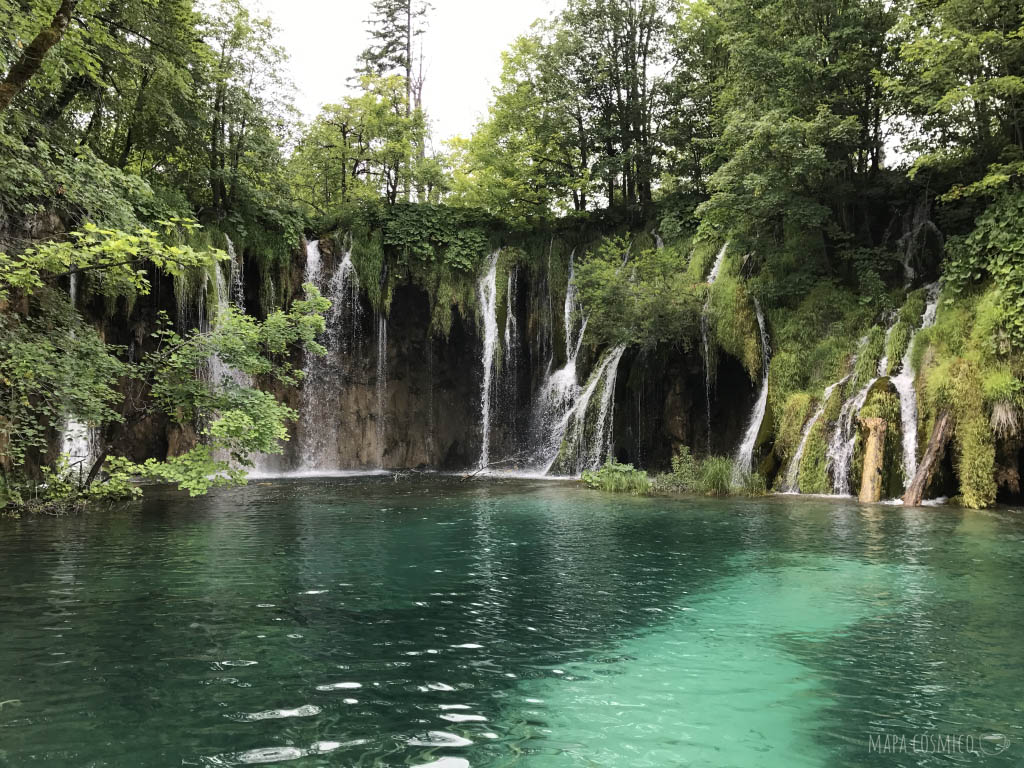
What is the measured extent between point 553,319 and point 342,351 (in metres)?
7.98

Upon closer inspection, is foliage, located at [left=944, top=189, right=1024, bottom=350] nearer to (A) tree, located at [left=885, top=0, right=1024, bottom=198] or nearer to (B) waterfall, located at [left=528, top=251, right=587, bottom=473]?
(A) tree, located at [left=885, top=0, right=1024, bottom=198]

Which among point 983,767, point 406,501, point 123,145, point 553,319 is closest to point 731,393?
point 553,319

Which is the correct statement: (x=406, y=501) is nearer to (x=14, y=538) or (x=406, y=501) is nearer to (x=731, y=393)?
(x=14, y=538)

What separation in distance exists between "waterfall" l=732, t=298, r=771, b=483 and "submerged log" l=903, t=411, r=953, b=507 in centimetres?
365

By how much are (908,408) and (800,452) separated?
2.33 meters

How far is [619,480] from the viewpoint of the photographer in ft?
51.0

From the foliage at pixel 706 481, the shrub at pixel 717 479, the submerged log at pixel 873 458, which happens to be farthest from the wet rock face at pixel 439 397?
the submerged log at pixel 873 458

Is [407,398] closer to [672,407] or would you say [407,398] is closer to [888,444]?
[672,407]

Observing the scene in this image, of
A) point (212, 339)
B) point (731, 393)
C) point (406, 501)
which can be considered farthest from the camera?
point (731, 393)

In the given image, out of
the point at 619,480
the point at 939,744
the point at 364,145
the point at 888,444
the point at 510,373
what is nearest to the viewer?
the point at 939,744

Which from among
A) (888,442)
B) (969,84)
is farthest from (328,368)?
(969,84)

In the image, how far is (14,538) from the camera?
8.75 m

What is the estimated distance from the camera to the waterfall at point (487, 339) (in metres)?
24.0

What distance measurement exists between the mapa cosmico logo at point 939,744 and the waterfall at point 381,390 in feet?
74.1
